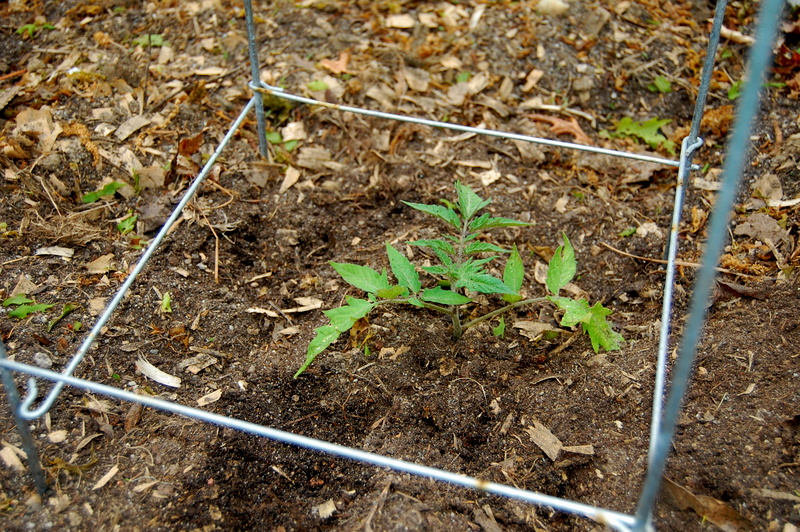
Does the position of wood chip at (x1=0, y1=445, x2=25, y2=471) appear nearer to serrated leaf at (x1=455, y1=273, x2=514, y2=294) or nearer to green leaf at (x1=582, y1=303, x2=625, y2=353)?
serrated leaf at (x1=455, y1=273, x2=514, y2=294)

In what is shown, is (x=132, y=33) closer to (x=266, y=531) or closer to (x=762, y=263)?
(x=266, y=531)

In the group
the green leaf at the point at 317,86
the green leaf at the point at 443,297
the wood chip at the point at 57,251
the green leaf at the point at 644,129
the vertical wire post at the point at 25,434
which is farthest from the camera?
the green leaf at the point at 317,86

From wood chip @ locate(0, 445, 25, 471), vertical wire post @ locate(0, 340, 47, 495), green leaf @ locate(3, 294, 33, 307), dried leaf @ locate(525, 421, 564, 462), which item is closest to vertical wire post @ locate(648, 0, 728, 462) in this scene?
dried leaf @ locate(525, 421, 564, 462)

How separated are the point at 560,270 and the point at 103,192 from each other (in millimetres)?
1712

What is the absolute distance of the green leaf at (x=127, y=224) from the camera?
94.4 inches

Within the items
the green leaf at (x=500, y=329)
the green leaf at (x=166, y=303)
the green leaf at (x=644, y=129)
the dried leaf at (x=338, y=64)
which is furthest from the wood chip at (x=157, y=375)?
the green leaf at (x=644, y=129)

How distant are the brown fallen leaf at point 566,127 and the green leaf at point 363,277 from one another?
135cm

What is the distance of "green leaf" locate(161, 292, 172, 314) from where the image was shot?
7.11ft

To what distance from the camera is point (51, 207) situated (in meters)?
2.41

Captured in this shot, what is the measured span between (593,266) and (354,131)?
1182mm

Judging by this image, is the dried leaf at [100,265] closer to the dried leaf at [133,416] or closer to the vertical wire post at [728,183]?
the dried leaf at [133,416]

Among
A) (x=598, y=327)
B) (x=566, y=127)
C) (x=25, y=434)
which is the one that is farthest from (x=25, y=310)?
(x=566, y=127)

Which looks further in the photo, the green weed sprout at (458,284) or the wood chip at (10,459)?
the green weed sprout at (458,284)

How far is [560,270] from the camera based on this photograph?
2.06m
